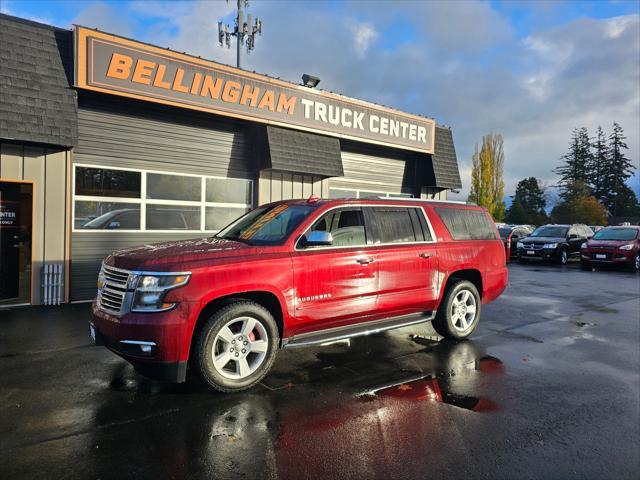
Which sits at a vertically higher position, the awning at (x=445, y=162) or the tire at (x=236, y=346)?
the awning at (x=445, y=162)

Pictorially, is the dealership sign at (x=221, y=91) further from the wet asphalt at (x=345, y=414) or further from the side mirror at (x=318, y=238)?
the side mirror at (x=318, y=238)

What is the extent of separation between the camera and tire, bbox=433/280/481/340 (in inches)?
245

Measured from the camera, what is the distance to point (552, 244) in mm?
18484

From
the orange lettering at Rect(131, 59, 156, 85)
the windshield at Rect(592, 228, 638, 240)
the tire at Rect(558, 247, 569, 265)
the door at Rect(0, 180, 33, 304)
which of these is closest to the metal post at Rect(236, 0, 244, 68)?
the orange lettering at Rect(131, 59, 156, 85)

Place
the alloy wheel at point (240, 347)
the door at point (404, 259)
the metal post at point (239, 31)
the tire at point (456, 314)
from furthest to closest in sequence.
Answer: the metal post at point (239, 31) → the tire at point (456, 314) → the door at point (404, 259) → the alloy wheel at point (240, 347)

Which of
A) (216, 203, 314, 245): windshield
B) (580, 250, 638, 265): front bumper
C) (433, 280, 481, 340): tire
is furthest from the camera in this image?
→ (580, 250, 638, 265): front bumper

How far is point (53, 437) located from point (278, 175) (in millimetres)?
8638

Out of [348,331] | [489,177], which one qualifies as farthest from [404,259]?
[489,177]

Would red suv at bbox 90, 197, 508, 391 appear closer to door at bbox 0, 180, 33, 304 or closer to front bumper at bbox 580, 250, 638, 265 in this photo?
door at bbox 0, 180, 33, 304

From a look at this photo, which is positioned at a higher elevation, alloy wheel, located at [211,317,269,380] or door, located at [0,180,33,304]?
door, located at [0,180,33,304]

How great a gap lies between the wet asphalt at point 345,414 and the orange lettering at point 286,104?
667cm

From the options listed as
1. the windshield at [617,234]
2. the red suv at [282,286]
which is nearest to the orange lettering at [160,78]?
the red suv at [282,286]

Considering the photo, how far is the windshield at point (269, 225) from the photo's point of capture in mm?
4991

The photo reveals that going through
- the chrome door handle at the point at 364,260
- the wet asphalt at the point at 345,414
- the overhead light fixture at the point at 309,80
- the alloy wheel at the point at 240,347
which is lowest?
the wet asphalt at the point at 345,414
